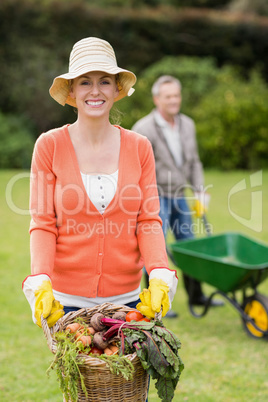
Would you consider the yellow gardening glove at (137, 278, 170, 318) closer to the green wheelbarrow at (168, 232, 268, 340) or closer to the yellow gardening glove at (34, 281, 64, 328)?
the yellow gardening glove at (34, 281, 64, 328)

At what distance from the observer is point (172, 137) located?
4.67m

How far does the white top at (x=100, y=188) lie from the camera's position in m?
2.14

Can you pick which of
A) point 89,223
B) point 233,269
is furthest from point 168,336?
point 233,269

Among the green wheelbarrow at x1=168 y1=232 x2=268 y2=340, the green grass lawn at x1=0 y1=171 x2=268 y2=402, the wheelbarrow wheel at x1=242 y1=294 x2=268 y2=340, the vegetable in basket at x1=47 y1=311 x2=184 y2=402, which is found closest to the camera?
the vegetable in basket at x1=47 y1=311 x2=184 y2=402

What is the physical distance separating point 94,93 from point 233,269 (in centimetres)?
201

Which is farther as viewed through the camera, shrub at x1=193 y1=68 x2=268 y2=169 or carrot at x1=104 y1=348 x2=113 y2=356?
shrub at x1=193 y1=68 x2=268 y2=169

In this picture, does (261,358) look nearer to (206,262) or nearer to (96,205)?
(206,262)

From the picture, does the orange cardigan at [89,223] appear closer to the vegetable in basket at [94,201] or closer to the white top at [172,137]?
the vegetable in basket at [94,201]

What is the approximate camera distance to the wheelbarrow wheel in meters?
3.92

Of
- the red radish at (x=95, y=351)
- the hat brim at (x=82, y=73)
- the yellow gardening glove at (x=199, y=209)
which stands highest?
the hat brim at (x=82, y=73)


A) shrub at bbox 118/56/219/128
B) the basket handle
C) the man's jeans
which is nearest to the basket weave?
the basket handle

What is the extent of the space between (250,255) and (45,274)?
2.64 metres

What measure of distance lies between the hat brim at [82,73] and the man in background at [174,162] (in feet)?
7.34

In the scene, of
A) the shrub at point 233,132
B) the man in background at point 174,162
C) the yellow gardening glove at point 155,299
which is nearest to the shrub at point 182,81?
the shrub at point 233,132
